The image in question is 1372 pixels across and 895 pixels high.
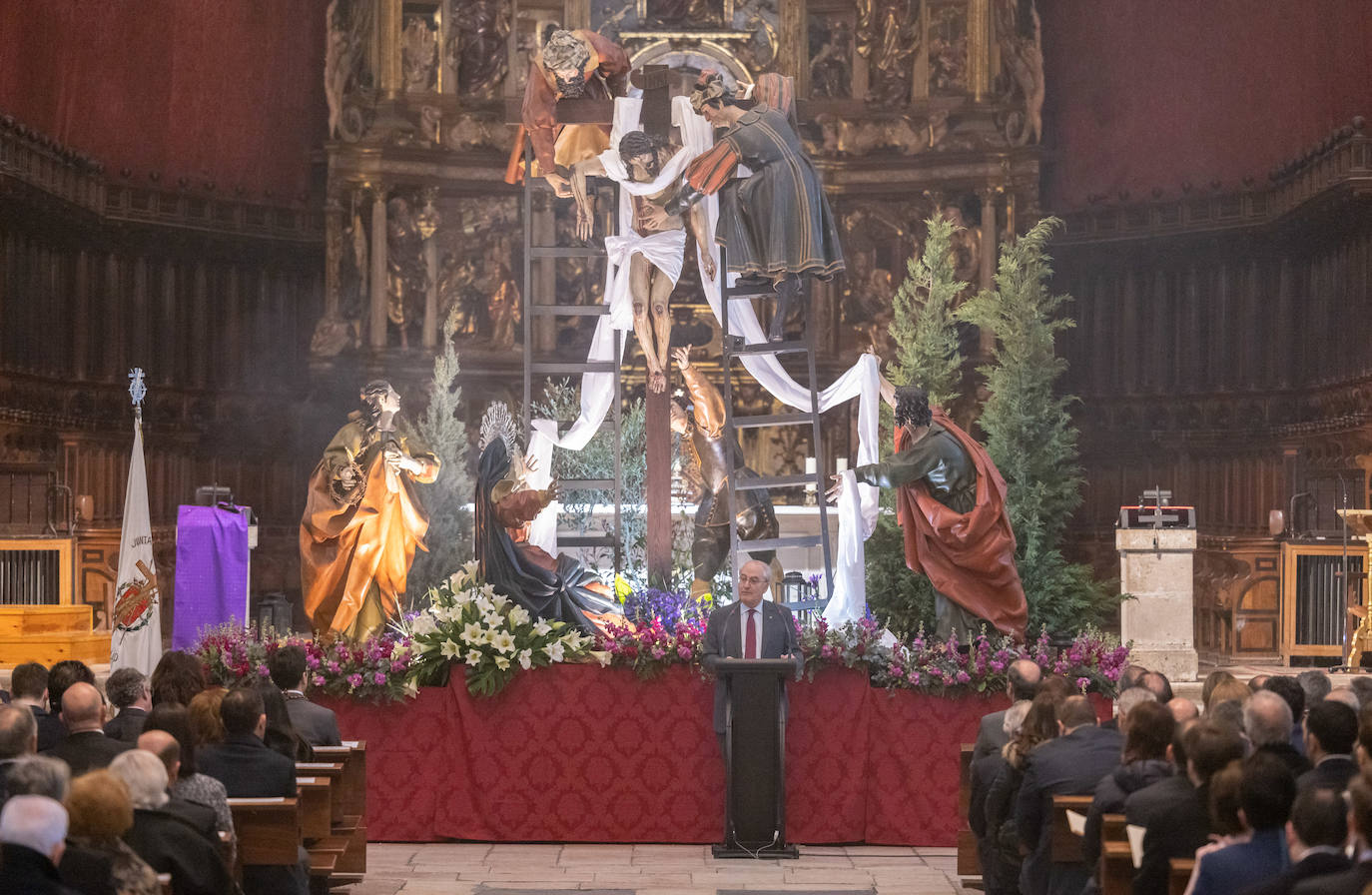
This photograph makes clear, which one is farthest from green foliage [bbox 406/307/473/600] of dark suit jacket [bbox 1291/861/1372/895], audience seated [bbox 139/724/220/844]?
dark suit jacket [bbox 1291/861/1372/895]

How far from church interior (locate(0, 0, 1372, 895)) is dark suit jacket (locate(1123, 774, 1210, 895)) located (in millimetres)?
10772

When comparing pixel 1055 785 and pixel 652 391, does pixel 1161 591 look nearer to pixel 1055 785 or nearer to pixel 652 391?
pixel 652 391

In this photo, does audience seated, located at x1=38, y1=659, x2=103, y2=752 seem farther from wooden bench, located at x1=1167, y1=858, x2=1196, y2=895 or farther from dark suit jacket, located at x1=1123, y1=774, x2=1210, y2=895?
wooden bench, located at x1=1167, y1=858, x2=1196, y2=895

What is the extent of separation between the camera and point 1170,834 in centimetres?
515

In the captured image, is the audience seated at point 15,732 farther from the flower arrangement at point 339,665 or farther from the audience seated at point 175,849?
the flower arrangement at point 339,665

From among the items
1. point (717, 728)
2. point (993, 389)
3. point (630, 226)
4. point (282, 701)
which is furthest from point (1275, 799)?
point (993, 389)

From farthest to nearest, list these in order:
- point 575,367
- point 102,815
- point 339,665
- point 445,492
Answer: point 445,492 < point 575,367 < point 339,665 < point 102,815

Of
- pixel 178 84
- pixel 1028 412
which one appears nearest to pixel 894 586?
pixel 1028 412

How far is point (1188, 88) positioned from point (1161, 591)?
6404mm

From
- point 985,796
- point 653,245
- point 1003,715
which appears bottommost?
point 985,796

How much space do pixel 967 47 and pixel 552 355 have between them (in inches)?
198

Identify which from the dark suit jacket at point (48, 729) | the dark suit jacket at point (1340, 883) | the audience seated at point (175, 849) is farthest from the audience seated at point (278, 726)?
the dark suit jacket at point (1340, 883)

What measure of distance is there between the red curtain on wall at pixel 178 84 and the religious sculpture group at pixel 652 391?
662 cm

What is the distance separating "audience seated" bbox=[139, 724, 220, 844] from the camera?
5.22 metres
